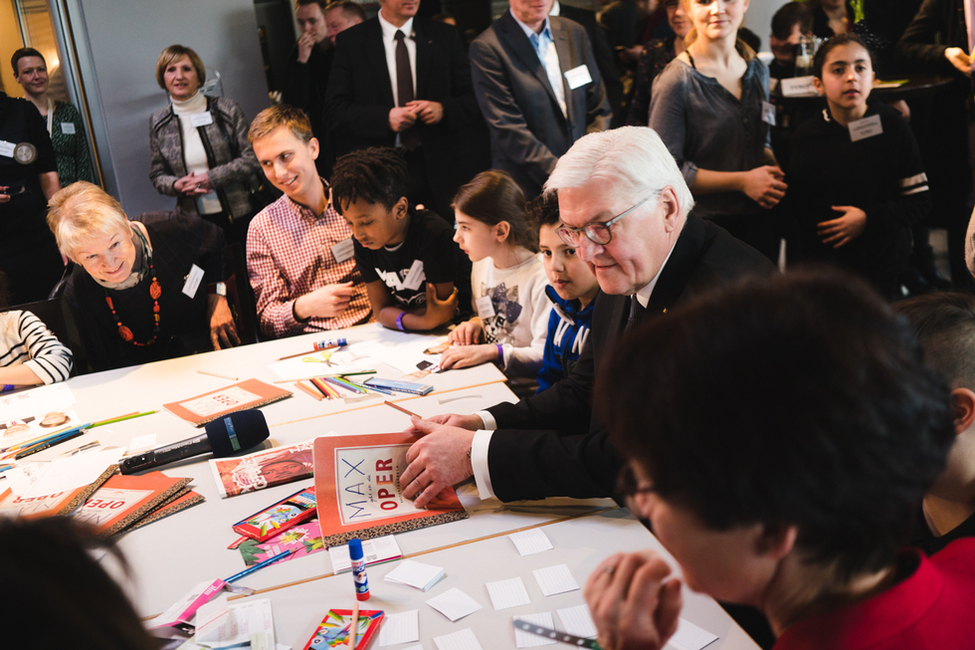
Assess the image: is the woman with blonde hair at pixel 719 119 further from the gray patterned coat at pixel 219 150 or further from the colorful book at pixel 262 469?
the gray patterned coat at pixel 219 150

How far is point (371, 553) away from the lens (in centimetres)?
131

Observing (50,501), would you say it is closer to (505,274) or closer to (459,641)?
(459,641)

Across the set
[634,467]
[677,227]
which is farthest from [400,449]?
[634,467]

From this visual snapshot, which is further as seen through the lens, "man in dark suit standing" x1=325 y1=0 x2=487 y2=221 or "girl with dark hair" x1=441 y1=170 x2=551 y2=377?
"man in dark suit standing" x1=325 y1=0 x2=487 y2=221

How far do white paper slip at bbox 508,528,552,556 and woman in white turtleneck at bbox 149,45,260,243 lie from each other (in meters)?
3.33

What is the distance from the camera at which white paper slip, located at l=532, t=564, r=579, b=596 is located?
1168 mm

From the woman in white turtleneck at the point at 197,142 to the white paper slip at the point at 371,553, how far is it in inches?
126

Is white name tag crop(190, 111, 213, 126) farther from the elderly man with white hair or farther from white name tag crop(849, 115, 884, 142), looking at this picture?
white name tag crop(849, 115, 884, 142)

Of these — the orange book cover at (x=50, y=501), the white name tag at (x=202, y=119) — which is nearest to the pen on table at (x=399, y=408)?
the orange book cover at (x=50, y=501)

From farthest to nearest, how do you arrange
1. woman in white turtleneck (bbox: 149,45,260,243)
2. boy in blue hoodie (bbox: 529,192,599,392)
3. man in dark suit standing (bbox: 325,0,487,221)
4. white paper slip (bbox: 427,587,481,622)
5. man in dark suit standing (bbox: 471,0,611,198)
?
woman in white turtleneck (bbox: 149,45,260,243)
man in dark suit standing (bbox: 325,0,487,221)
man in dark suit standing (bbox: 471,0,611,198)
boy in blue hoodie (bbox: 529,192,599,392)
white paper slip (bbox: 427,587,481,622)

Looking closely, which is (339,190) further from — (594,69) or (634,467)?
(634,467)

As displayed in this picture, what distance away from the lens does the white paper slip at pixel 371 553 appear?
1283 mm

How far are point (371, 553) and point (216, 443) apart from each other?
26.8 inches

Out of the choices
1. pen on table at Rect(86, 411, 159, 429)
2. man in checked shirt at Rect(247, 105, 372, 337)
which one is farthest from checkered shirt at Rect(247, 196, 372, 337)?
pen on table at Rect(86, 411, 159, 429)
